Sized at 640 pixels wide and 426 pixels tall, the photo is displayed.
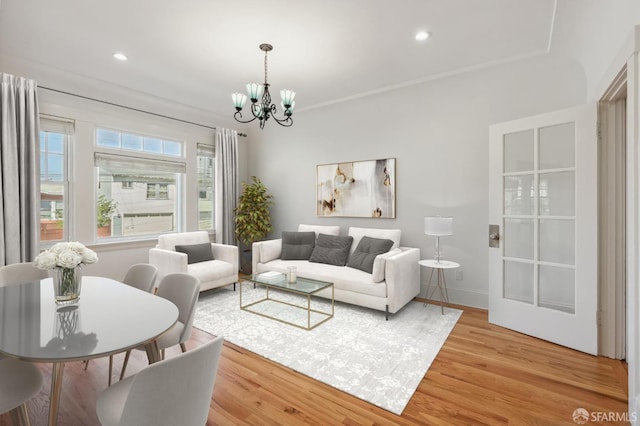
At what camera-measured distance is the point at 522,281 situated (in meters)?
2.96

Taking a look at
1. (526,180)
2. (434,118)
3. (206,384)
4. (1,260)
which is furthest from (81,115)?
(526,180)

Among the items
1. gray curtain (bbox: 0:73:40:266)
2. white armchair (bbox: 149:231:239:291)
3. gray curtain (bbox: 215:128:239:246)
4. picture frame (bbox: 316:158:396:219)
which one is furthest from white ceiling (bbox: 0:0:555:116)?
white armchair (bbox: 149:231:239:291)

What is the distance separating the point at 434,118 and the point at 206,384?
384cm

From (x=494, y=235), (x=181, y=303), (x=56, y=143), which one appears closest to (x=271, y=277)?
(x=181, y=303)

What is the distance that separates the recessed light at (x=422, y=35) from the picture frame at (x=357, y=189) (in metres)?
1.60

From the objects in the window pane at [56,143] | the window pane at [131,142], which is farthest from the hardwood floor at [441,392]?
the window pane at [131,142]

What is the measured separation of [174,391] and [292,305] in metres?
2.50

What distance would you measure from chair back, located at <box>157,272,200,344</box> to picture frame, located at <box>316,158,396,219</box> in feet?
9.66

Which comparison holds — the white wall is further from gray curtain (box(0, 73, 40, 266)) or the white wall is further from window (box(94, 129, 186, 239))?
gray curtain (box(0, 73, 40, 266))

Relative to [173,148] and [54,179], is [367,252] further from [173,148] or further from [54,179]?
[54,179]

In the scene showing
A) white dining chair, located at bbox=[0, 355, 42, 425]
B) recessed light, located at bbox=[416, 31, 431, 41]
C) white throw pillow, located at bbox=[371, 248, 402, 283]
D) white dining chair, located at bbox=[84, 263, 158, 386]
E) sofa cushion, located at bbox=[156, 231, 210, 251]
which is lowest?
white dining chair, located at bbox=[0, 355, 42, 425]

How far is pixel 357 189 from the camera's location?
4547 mm

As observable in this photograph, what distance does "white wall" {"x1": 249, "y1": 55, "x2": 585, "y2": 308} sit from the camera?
3.29m

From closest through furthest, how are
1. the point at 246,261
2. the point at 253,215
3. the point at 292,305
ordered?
the point at 292,305 < the point at 253,215 < the point at 246,261
